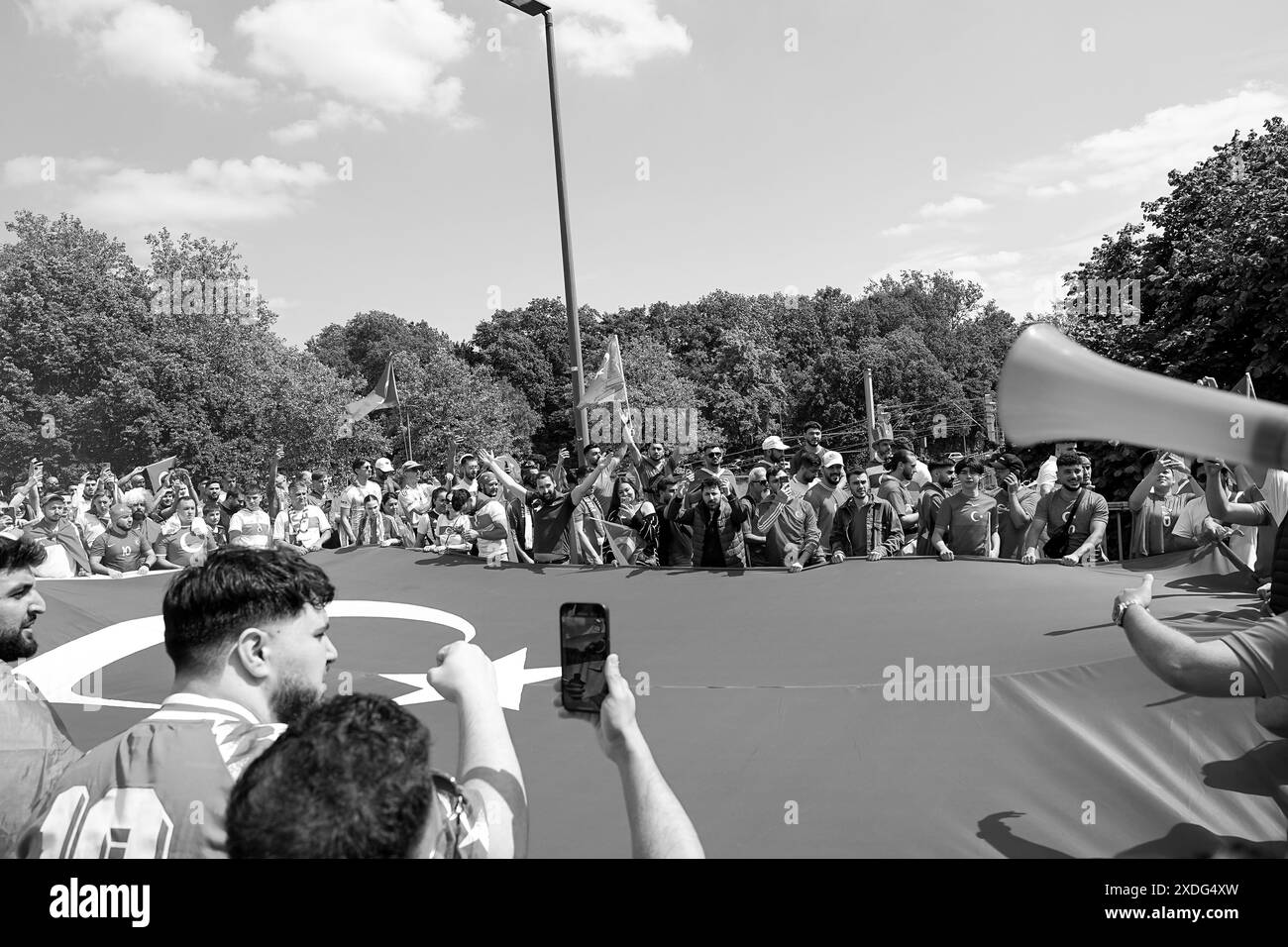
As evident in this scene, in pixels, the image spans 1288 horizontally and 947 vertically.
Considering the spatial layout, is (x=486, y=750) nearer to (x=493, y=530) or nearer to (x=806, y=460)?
(x=806, y=460)

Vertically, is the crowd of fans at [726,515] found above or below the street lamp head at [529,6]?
below

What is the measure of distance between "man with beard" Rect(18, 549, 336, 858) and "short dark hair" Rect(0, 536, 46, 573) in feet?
5.49

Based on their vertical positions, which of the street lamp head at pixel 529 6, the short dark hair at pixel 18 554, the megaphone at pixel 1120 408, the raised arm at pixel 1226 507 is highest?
the street lamp head at pixel 529 6

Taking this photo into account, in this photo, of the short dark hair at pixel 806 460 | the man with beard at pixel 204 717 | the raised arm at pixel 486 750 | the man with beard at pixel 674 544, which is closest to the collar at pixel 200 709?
the man with beard at pixel 204 717

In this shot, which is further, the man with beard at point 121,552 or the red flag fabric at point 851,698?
the man with beard at point 121,552

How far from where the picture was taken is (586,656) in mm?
1886

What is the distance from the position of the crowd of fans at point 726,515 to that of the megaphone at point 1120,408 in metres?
3.93

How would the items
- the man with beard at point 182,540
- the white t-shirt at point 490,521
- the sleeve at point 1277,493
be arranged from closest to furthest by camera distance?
the sleeve at point 1277,493 → the white t-shirt at point 490,521 → the man with beard at point 182,540

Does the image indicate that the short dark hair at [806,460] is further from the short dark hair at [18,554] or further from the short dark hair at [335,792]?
the short dark hair at [335,792]

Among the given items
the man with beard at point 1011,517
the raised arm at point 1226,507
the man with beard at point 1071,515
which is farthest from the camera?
the man with beard at point 1011,517

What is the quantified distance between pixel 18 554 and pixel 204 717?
190 centimetres

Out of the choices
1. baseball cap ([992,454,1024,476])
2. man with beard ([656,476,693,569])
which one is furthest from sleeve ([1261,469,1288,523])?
man with beard ([656,476,693,569])

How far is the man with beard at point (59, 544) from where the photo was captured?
9.55 m
